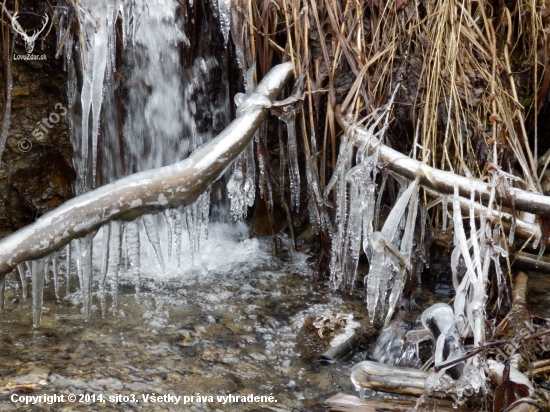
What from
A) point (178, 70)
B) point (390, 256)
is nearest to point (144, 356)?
point (390, 256)

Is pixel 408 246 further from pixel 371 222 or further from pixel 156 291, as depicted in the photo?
pixel 156 291

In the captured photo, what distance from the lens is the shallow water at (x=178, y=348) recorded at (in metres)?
2.42

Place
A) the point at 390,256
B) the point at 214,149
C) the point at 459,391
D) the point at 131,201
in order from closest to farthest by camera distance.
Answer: the point at 459,391
the point at 131,201
the point at 214,149
the point at 390,256

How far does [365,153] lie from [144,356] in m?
1.30

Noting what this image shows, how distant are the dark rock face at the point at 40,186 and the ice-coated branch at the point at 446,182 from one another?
1.97 metres

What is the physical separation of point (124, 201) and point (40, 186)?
6.17 ft

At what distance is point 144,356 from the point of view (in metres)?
2.66

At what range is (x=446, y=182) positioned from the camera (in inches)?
104

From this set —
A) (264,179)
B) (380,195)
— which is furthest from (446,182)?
(264,179)

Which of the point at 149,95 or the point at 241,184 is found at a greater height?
the point at 149,95

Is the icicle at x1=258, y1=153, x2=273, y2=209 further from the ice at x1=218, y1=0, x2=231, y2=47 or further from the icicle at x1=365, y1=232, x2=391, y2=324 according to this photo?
the icicle at x1=365, y1=232, x2=391, y2=324

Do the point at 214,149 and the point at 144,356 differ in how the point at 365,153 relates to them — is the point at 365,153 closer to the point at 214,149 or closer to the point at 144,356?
the point at 214,149

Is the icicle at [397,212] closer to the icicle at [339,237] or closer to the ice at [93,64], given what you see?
the icicle at [339,237]

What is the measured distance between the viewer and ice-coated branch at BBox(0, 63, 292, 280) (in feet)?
7.41
